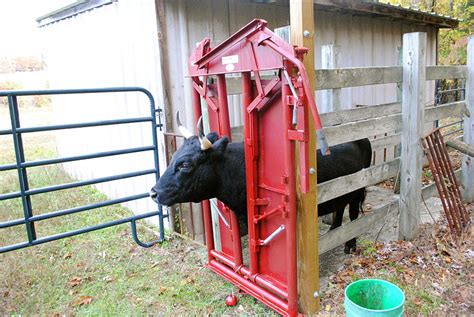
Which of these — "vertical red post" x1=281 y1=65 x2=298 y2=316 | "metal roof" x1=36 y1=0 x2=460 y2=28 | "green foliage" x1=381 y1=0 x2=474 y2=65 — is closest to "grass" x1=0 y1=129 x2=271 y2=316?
"vertical red post" x1=281 y1=65 x2=298 y2=316

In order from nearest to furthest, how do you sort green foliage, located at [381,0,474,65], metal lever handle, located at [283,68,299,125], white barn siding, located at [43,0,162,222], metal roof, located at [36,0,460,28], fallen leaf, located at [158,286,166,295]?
metal lever handle, located at [283,68,299,125]
fallen leaf, located at [158,286,166,295]
white barn siding, located at [43,0,162,222]
metal roof, located at [36,0,460,28]
green foliage, located at [381,0,474,65]

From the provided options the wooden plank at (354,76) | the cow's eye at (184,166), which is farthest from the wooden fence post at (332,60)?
the cow's eye at (184,166)

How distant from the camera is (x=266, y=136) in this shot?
11.0 feet

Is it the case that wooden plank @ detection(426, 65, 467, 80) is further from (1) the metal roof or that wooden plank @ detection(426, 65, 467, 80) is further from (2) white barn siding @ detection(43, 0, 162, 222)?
(2) white barn siding @ detection(43, 0, 162, 222)

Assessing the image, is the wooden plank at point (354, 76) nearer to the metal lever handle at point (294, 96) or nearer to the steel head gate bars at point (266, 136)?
the steel head gate bars at point (266, 136)

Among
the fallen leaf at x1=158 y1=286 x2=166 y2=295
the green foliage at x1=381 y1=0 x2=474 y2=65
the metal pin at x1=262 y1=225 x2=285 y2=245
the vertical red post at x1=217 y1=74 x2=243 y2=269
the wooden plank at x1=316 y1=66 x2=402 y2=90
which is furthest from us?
the green foliage at x1=381 y1=0 x2=474 y2=65

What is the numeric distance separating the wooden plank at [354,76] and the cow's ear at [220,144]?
94cm

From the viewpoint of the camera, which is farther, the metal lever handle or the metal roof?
the metal roof

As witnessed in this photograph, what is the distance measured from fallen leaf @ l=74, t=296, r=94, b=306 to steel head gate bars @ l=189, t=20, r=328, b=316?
55.5 inches

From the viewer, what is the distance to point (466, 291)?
143 inches

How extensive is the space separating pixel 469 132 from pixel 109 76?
5.60m

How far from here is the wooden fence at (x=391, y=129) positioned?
381 cm

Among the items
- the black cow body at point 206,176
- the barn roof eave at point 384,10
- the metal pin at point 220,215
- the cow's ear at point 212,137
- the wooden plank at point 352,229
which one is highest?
the barn roof eave at point 384,10

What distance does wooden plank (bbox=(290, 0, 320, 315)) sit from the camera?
2963 millimetres
